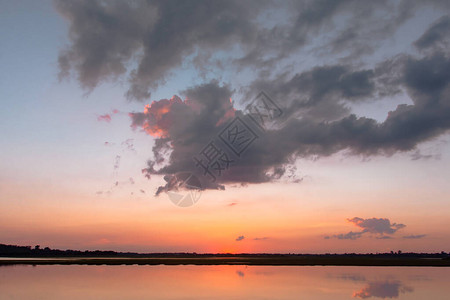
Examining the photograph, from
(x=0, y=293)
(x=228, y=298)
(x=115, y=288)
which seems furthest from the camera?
(x=115, y=288)

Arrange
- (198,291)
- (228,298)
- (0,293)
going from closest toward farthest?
(228,298)
(0,293)
(198,291)

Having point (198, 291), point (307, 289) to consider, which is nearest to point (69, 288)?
point (198, 291)

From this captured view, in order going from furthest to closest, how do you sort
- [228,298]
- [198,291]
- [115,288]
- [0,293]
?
[115,288] < [198,291] < [0,293] < [228,298]

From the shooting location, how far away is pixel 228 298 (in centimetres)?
2884

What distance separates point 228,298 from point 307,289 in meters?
10.6

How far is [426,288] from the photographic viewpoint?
Answer: 3706cm

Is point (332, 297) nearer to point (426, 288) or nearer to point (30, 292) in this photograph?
point (426, 288)

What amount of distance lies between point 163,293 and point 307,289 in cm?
1386

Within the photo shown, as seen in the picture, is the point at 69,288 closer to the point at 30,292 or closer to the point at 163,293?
the point at 30,292

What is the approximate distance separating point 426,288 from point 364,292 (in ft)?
28.5

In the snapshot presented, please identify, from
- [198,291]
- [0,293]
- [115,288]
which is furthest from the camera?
[115,288]

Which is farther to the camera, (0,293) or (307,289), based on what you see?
(307,289)

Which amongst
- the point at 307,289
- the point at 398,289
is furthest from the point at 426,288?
the point at 307,289

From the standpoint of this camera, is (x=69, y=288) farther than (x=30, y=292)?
Yes
